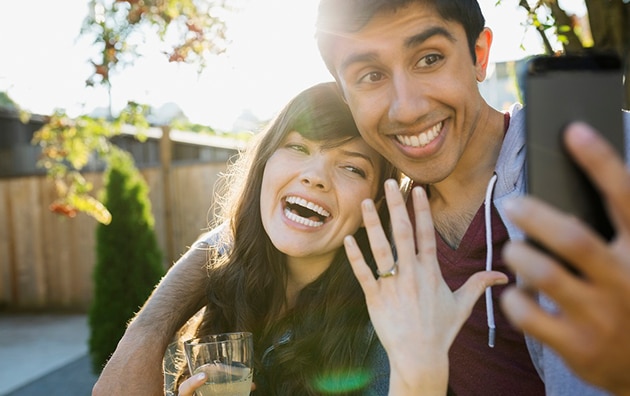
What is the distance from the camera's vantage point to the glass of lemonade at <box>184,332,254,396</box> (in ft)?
5.24

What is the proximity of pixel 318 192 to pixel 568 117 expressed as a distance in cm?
141

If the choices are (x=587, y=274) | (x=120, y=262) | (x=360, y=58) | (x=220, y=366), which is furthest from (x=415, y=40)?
(x=120, y=262)

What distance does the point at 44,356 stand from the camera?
6.80m

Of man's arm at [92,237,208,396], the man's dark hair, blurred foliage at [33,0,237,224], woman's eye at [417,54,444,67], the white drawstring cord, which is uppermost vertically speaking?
blurred foliage at [33,0,237,224]

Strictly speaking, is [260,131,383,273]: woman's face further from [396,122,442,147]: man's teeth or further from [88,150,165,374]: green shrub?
[88,150,165,374]: green shrub

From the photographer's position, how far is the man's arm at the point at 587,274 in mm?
649

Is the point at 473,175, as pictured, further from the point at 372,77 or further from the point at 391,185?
the point at 391,185

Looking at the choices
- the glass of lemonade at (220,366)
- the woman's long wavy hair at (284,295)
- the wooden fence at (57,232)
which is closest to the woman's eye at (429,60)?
the woman's long wavy hair at (284,295)

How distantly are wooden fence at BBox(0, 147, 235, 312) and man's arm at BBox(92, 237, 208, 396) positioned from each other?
6.15 meters

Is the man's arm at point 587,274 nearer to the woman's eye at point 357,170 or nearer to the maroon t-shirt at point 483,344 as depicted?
the maroon t-shirt at point 483,344

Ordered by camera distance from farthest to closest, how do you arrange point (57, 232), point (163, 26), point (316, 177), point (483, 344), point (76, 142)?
point (57, 232)
point (76, 142)
point (163, 26)
point (316, 177)
point (483, 344)

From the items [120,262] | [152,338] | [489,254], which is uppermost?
[489,254]

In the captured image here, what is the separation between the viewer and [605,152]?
0.65 meters

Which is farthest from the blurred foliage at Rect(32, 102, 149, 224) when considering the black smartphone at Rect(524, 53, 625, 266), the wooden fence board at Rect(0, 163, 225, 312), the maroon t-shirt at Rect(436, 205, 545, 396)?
the wooden fence board at Rect(0, 163, 225, 312)
